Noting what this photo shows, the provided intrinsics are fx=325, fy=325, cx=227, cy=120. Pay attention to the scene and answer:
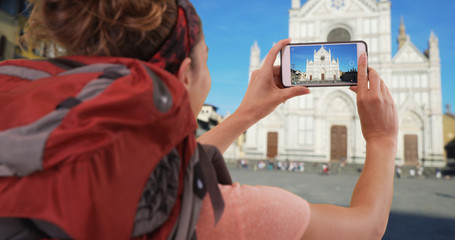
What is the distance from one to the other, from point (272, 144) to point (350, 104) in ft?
21.9

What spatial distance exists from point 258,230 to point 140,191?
24cm

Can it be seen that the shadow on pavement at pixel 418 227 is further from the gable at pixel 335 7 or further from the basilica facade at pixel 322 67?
the gable at pixel 335 7

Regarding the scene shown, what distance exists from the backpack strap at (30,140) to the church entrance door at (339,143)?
25.4m

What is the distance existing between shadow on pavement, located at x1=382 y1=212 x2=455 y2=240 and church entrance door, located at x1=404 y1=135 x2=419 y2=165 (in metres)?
18.3

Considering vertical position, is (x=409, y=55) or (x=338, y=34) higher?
(x=338, y=34)

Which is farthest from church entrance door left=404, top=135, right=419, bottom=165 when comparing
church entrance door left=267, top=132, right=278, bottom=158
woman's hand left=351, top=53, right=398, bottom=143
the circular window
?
woman's hand left=351, top=53, right=398, bottom=143

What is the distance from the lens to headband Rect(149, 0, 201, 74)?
2.01 feet

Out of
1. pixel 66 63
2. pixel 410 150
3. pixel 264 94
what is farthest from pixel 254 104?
pixel 410 150

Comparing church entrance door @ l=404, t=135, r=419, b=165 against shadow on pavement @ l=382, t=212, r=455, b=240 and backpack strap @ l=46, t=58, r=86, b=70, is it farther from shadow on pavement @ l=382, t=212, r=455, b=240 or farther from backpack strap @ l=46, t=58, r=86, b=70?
backpack strap @ l=46, t=58, r=86, b=70

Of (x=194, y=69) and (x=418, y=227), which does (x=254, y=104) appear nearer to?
(x=194, y=69)

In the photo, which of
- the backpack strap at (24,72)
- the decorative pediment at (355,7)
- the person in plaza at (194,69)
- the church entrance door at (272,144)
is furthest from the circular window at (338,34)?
the backpack strap at (24,72)

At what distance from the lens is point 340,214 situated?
0.66 metres

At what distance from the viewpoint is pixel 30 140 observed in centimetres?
44

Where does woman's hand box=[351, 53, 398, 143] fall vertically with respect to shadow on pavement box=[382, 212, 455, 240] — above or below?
above
